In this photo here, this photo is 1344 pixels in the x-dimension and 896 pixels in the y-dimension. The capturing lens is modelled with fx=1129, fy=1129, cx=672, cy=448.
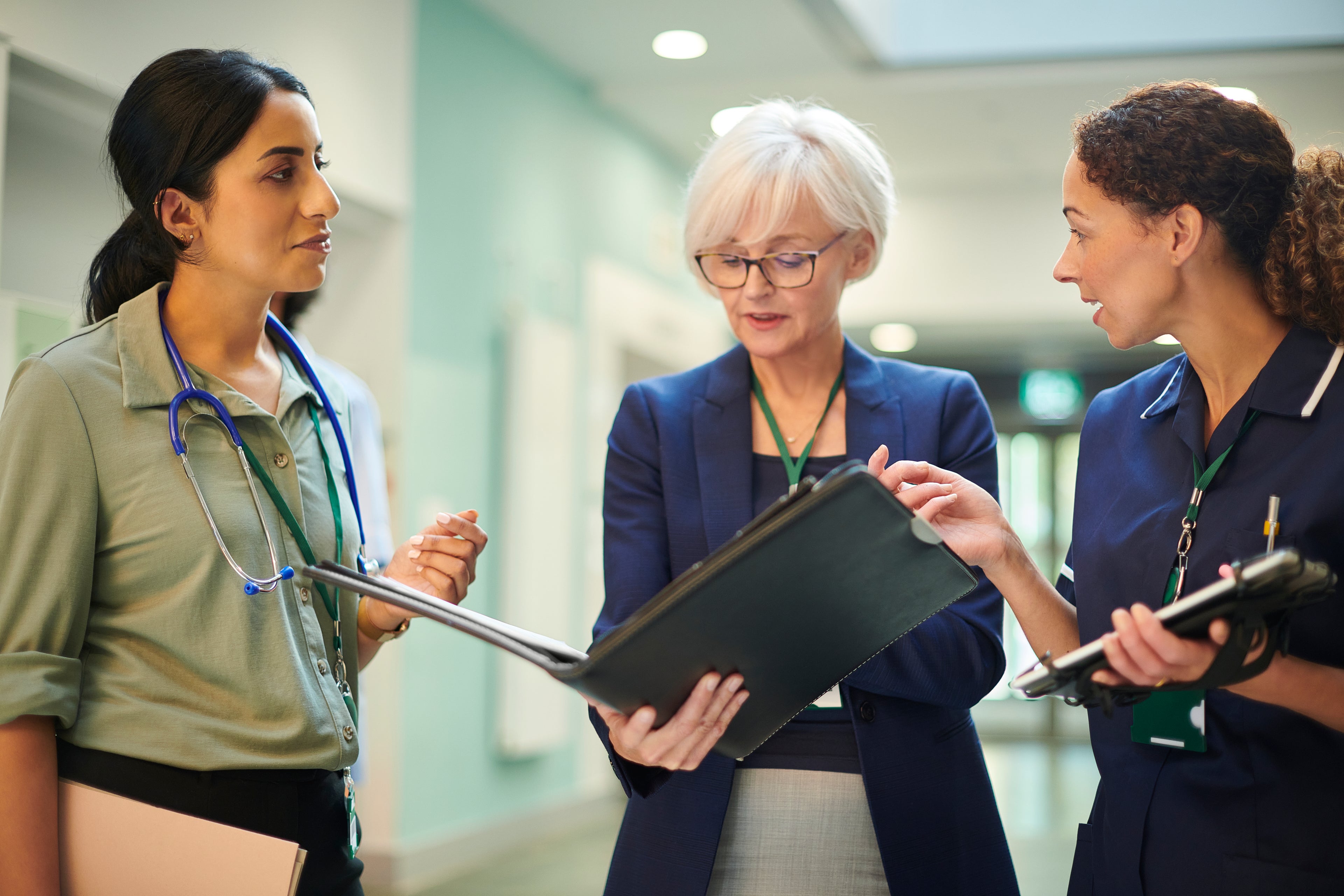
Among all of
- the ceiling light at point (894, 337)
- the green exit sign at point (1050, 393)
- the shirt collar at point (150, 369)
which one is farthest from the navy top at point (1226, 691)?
the green exit sign at point (1050, 393)

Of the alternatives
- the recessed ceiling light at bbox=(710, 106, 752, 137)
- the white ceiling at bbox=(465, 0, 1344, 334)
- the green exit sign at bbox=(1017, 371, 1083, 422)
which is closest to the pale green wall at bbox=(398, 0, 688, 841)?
the white ceiling at bbox=(465, 0, 1344, 334)

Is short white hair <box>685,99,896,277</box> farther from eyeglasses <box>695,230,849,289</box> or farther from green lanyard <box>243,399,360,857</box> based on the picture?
green lanyard <box>243,399,360,857</box>

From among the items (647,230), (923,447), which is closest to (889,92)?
(647,230)

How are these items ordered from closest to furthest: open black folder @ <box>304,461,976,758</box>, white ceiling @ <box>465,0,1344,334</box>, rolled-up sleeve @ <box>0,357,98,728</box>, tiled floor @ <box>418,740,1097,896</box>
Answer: open black folder @ <box>304,461,976,758</box>
rolled-up sleeve @ <box>0,357,98,728</box>
tiled floor @ <box>418,740,1097,896</box>
white ceiling @ <box>465,0,1344,334</box>

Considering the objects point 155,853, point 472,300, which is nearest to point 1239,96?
point 155,853

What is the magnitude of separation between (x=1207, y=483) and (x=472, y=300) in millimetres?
4369

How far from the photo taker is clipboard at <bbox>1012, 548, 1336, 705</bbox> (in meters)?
1.01

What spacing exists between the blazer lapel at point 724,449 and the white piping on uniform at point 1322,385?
29.0 inches

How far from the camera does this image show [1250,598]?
105 centimetres

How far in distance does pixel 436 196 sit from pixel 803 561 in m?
4.28

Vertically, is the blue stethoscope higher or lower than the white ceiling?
lower

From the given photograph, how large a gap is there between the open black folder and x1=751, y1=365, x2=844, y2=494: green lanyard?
0.40 meters

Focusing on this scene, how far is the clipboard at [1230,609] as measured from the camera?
101 cm

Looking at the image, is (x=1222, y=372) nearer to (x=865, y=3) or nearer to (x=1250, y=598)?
(x=1250, y=598)
